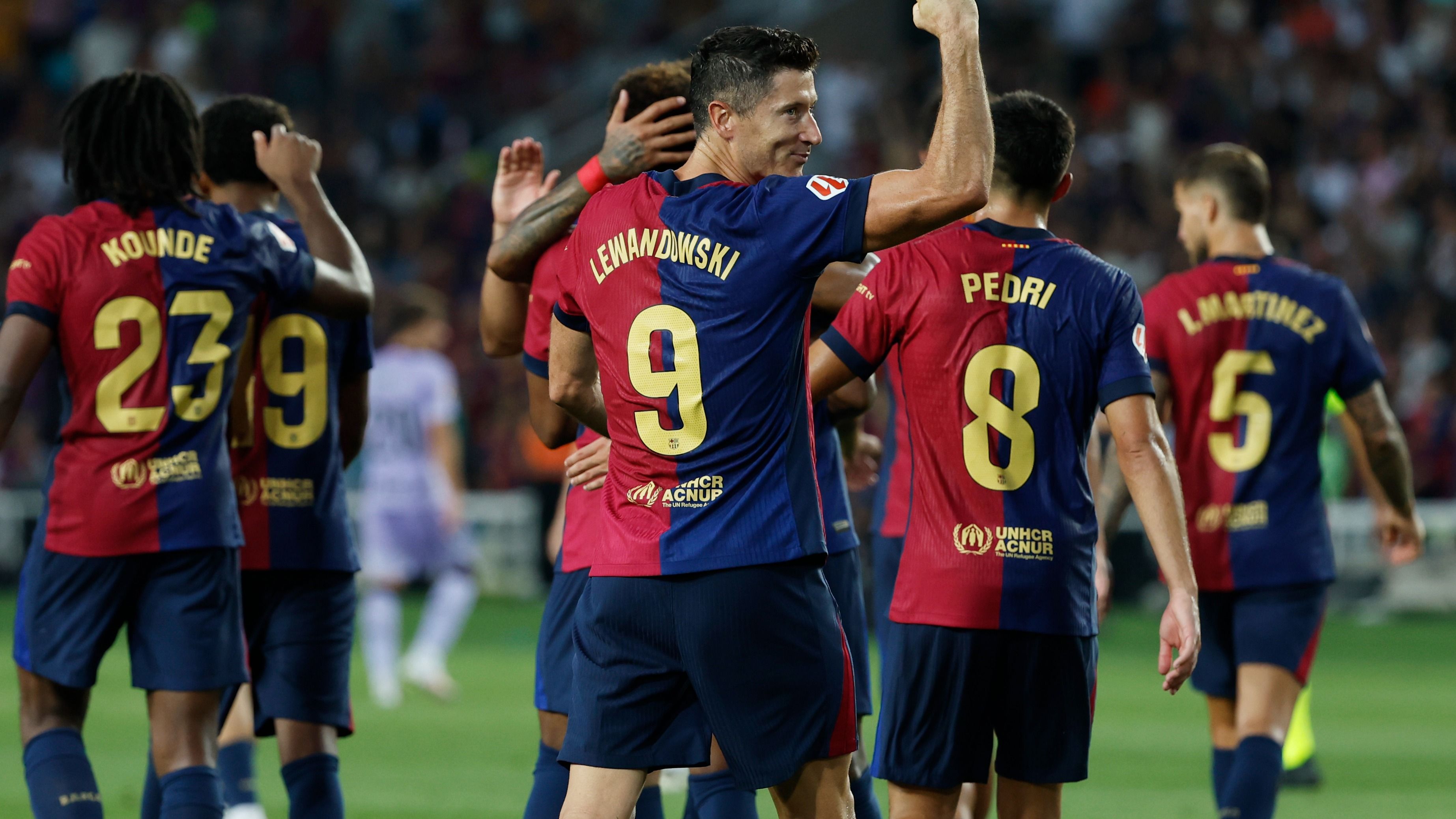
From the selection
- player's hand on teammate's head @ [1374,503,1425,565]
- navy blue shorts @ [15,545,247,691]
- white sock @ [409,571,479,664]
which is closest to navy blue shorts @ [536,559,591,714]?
navy blue shorts @ [15,545,247,691]

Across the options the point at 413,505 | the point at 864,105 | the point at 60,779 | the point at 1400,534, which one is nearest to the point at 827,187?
the point at 60,779

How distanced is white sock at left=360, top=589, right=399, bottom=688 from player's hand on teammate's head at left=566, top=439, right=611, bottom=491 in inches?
279

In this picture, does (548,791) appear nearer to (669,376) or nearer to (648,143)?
(669,376)

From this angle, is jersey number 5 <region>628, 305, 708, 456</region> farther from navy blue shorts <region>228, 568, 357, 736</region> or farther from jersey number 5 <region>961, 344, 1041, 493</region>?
navy blue shorts <region>228, 568, 357, 736</region>

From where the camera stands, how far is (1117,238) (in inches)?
773

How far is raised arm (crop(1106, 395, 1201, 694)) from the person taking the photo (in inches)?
166

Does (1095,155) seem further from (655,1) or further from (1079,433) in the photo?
(1079,433)

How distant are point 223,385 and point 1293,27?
61.2ft

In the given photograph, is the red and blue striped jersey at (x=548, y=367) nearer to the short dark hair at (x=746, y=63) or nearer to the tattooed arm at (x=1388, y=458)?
the short dark hair at (x=746, y=63)

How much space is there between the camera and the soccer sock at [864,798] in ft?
17.2

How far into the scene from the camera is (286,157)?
550cm

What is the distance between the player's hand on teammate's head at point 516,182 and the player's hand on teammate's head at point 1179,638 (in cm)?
237

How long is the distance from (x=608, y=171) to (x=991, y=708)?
68.6 inches

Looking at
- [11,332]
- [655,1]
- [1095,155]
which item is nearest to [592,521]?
[11,332]
